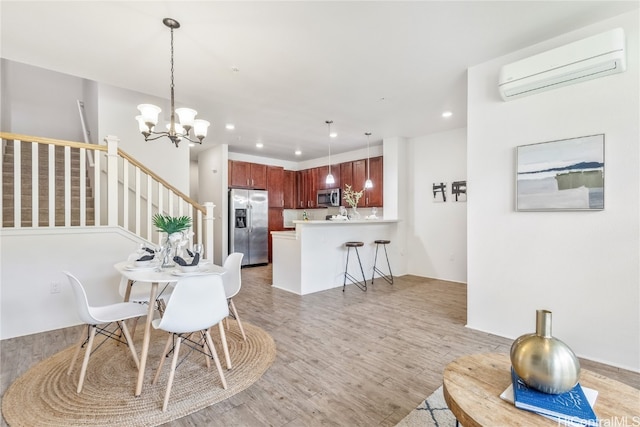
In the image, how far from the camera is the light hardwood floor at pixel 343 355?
1.78m

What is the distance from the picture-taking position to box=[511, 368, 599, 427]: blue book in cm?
105

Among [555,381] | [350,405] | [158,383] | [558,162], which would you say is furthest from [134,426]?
[558,162]

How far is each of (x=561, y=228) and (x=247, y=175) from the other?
5.90 m

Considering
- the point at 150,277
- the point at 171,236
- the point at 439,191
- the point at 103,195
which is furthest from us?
the point at 439,191

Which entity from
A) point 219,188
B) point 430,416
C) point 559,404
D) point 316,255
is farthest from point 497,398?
point 219,188

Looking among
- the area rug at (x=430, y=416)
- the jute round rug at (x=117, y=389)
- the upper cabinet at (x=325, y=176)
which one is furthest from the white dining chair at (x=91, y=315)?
the upper cabinet at (x=325, y=176)

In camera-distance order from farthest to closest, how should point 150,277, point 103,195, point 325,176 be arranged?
1. point 325,176
2. point 103,195
3. point 150,277

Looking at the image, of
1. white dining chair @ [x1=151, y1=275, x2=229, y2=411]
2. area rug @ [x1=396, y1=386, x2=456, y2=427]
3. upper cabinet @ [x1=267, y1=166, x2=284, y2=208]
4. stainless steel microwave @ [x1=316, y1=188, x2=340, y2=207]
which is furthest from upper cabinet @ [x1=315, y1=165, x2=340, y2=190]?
area rug @ [x1=396, y1=386, x2=456, y2=427]

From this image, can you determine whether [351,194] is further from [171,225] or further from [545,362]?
[545,362]

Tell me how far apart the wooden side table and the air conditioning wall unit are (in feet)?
7.46

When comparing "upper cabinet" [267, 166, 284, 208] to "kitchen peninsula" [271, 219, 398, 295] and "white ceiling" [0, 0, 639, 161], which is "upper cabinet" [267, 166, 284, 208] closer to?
"kitchen peninsula" [271, 219, 398, 295]

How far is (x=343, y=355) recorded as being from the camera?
2.50 metres

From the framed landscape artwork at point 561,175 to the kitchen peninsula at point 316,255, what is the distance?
259 cm

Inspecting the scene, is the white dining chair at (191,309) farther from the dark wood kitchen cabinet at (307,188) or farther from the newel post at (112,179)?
the dark wood kitchen cabinet at (307,188)
